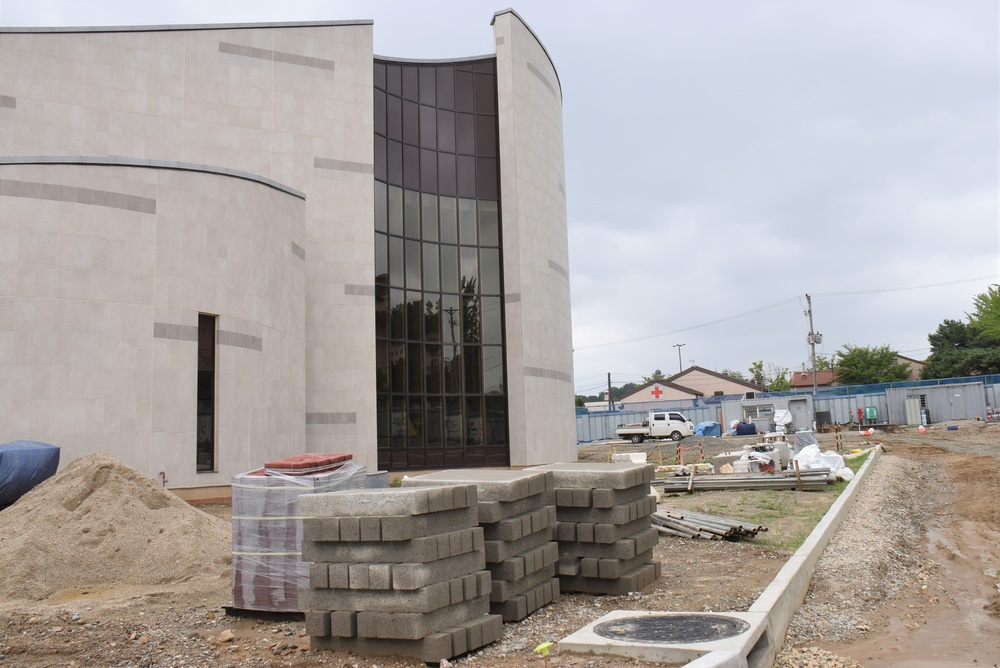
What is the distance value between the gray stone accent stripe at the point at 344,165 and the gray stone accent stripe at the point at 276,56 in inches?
129

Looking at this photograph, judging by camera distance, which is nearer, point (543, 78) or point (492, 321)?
point (492, 321)

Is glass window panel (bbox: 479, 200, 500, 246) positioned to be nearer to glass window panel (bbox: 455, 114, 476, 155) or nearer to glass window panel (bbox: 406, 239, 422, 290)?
glass window panel (bbox: 455, 114, 476, 155)

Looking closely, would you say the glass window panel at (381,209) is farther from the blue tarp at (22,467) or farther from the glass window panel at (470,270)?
the blue tarp at (22,467)

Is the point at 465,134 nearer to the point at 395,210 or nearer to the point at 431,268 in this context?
the point at 395,210

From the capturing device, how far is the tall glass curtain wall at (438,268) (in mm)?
27328

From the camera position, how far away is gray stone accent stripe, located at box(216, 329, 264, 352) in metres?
19.3

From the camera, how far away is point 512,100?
99.7ft

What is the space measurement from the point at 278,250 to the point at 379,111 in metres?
8.73

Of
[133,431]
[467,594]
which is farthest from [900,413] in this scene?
[467,594]

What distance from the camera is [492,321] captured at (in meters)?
29.6

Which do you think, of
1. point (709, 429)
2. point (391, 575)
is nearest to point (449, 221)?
point (391, 575)

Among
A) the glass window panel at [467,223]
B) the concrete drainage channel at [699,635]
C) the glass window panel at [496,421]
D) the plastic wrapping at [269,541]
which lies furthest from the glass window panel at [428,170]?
the concrete drainage channel at [699,635]

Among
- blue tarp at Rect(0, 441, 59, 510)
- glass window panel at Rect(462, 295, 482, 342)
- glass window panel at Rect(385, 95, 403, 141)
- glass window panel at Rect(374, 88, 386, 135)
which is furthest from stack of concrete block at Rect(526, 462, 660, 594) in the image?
glass window panel at Rect(385, 95, 403, 141)

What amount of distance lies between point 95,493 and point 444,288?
18.3m
